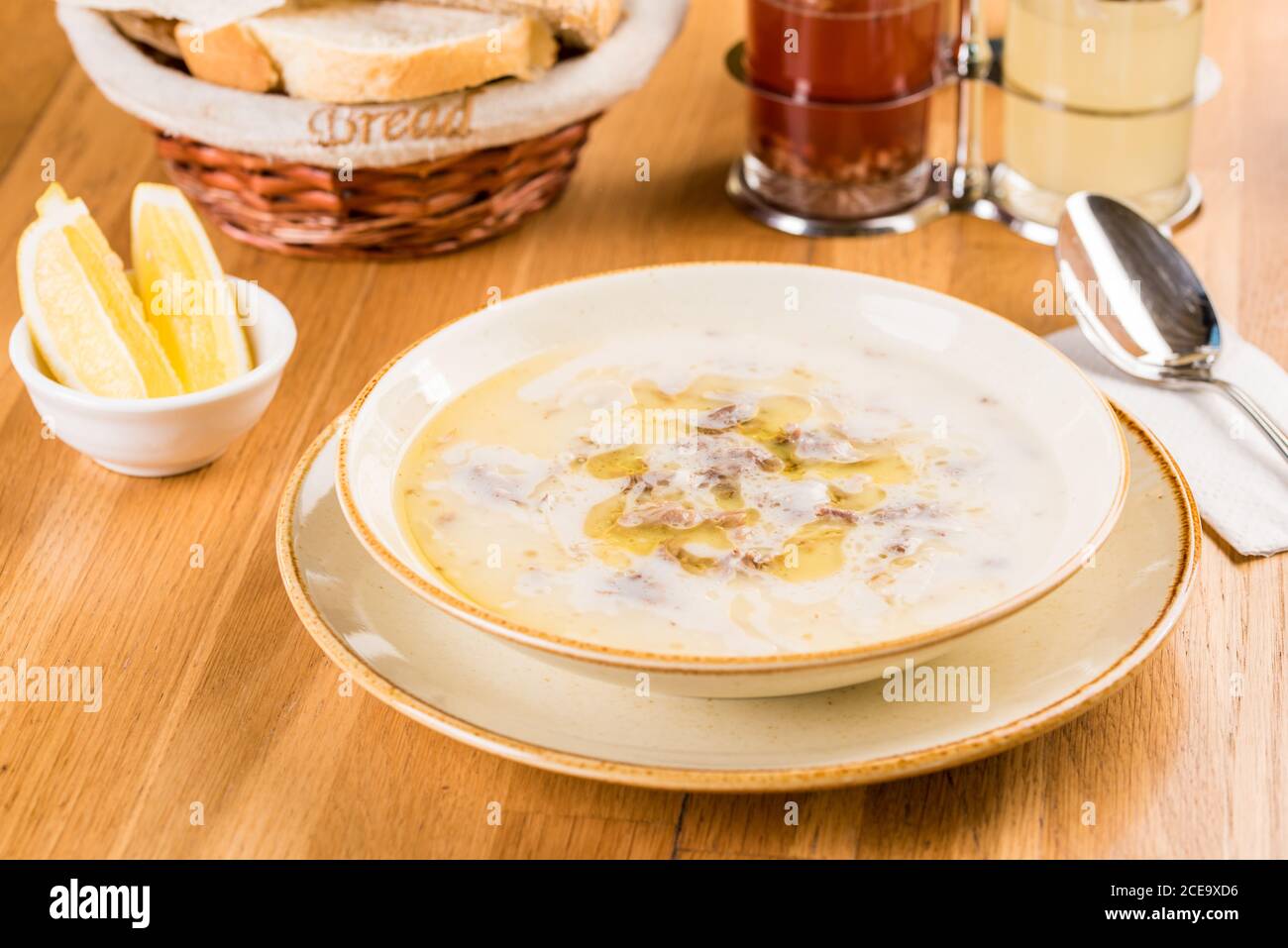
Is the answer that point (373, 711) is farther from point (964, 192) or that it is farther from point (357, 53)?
point (964, 192)

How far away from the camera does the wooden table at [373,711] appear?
1.03 meters

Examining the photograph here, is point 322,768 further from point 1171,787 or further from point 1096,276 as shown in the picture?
point 1096,276

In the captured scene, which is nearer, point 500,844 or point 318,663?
point 500,844

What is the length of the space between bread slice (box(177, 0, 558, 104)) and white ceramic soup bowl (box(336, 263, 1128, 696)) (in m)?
0.37

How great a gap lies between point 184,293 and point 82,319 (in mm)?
104

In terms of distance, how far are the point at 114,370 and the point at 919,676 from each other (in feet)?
2.46

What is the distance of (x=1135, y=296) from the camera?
155 cm

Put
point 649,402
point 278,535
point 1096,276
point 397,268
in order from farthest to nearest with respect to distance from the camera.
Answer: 1. point 397,268
2. point 1096,276
3. point 649,402
4. point 278,535

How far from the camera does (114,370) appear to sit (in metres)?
1.36

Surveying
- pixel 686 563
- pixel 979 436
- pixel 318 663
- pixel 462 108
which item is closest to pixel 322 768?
pixel 318 663

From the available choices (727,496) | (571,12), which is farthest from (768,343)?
(571,12)

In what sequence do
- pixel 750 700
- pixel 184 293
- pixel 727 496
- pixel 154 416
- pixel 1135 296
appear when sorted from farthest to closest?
pixel 1135 296 → pixel 184 293 → pixel 154 416 → pixel 727 496 → pixel 750 700

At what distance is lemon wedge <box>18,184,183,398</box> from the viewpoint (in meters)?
1.37

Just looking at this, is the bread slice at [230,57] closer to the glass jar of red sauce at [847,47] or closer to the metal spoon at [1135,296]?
the glass jar of red sauce at [847,47]
